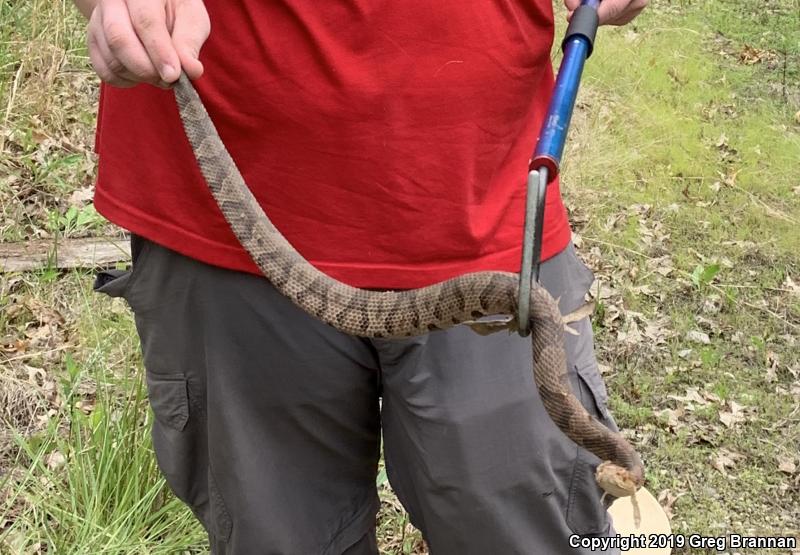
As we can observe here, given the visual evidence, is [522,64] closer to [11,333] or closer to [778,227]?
[11,333]

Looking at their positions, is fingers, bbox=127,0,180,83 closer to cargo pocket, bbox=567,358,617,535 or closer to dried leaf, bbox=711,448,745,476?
cargo pocket, bbox=567,358,617,535

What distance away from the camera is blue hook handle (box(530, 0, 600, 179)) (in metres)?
1.39

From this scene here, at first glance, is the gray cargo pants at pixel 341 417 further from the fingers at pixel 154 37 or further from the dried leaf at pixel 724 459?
the dried leaf at pixel 724 459

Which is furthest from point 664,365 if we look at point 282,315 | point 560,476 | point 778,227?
point 282,315

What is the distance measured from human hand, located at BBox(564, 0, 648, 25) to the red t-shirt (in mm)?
111

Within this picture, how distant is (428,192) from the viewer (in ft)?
6.17

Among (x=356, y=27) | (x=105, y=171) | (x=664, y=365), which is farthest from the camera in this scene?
(x=664, y=365)

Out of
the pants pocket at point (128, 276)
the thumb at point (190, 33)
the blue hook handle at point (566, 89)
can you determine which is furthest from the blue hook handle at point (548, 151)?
the pants pocket at point (128, 276)

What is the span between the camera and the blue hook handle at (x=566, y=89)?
4.56ft

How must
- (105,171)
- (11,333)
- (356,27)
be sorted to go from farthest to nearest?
(11,333) < (105,171) < (356,27)

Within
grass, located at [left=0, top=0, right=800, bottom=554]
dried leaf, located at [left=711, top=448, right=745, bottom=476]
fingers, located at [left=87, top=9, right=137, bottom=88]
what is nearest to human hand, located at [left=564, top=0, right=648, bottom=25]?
fingers, located at [left=87, top=9, right=137, bottom=88]

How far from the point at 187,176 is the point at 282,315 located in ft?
1.29

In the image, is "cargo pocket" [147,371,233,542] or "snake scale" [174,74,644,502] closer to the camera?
"snake scale" [174,74,644,502]

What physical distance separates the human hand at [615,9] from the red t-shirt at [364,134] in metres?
0.11
